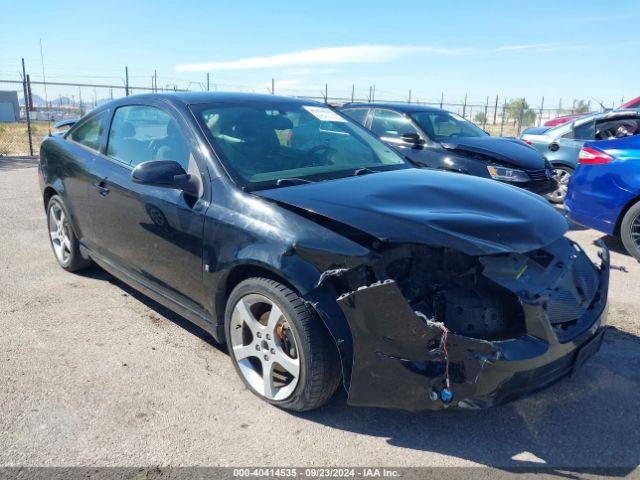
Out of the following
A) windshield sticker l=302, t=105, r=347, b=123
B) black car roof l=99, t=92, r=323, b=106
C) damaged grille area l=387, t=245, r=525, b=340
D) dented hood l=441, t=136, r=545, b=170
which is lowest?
damaged grille area l=387, t=245, r=525, b=340

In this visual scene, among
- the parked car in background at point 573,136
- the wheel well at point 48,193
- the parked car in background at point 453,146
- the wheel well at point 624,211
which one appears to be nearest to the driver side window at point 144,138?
the wheel well at point 48,193

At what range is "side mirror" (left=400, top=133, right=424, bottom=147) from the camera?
23.5 ft

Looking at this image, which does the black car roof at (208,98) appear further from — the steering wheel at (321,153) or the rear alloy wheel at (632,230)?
the rear alloy wheel at (632,230)

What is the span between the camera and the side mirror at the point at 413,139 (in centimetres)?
715

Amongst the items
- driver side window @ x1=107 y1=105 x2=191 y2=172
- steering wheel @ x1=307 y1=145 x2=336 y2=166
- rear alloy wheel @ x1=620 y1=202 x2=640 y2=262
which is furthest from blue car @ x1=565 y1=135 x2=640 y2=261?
driver side window @ x1=107 y1=105 x2=191 y2=172

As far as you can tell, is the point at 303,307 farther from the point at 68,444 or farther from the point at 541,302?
the point at 68,444

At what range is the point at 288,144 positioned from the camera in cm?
348

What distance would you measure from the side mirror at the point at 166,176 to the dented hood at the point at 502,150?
482 cm

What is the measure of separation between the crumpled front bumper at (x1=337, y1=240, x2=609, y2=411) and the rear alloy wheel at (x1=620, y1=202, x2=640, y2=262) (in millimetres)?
3535

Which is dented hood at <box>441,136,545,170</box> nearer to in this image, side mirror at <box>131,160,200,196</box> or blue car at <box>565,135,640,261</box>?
blue car at <box>565,135,640,261</box>

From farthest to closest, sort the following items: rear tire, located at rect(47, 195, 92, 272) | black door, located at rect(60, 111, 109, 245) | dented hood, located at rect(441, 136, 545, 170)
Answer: dented hood, located at rect(441, 136, 545, 170) < rear tire, located at rect(47, 195, 92, 272) < black door, located at rect(60, 111, 109, 245)

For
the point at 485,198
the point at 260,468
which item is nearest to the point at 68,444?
the point at 260,468

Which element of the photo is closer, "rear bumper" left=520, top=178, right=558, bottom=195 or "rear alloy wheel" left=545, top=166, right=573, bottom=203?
"rear bumper" left=520, top=178, right=558, bottom=195

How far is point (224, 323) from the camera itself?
9.93 ft
